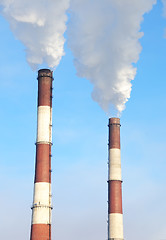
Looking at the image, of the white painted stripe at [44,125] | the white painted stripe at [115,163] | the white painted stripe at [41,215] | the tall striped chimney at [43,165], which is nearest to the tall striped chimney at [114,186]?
the white painted stripe at [115,163]

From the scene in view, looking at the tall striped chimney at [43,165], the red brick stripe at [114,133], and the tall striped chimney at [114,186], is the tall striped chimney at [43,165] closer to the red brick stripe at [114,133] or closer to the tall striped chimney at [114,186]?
the tall striped chimney at [114,186]

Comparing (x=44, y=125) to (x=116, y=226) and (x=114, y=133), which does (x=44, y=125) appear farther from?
(x=116, y=226)

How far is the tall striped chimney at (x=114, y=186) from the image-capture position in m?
38.8

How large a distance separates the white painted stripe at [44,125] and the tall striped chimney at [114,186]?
27.6ft

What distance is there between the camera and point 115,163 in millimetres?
40656

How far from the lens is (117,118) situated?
42.4m

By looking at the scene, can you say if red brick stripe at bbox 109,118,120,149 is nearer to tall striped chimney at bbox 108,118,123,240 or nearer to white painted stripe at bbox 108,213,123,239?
tall striped chimney at bbox 108,118,123,240

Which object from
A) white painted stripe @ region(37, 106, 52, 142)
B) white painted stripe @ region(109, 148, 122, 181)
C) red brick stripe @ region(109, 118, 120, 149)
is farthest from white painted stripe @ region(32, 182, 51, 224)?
red brick stripe @ region(109, 118, 120, 149)

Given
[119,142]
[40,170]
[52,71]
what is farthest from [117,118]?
[40,170]

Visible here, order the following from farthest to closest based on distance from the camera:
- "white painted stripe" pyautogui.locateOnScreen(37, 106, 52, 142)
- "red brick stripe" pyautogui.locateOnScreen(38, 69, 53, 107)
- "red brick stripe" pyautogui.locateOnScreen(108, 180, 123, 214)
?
1. "red brick stripe" pyautogui.locateOnScreen(108, 180, 123, 214)
2. "red brick stripe" pyautogui.locateOnScreen(38, 69, 53, 107)
3. "white painted stripe" pyautogui.locateOnScreen(37, 106, 52, 142)

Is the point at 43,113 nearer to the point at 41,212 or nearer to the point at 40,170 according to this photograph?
the point at 40,170

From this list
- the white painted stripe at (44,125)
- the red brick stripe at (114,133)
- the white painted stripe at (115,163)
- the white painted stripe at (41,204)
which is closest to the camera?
the white painted stripe at (41,204)

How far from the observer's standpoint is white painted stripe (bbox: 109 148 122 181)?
40406 mm

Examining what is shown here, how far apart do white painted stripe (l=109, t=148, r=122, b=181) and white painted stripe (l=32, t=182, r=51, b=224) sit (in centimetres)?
909
